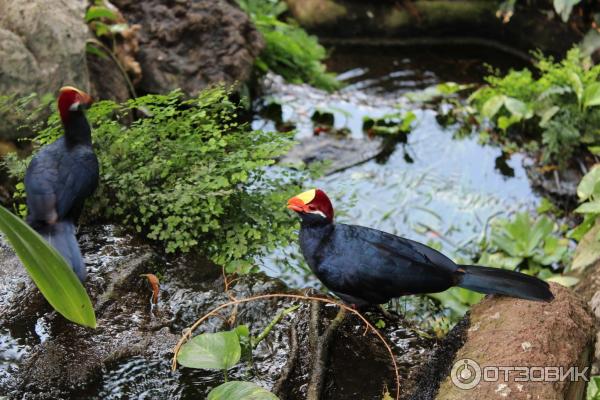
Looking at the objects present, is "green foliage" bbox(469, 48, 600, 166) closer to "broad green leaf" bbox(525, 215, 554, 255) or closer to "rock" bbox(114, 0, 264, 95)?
"broad green leaf" bbox(525, 215, 554, 255)

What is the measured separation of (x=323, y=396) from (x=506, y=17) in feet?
21.8

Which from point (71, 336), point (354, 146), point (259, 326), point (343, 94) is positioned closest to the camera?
point (71, 336)

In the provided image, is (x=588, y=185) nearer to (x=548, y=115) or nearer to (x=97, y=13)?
(x=548, y=115)

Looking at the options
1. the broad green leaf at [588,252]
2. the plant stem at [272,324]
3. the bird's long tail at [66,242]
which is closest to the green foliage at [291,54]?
the broad green leaf at [588,252]

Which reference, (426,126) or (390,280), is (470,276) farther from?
(426,126)

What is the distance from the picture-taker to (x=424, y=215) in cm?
555

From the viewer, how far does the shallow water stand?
5.35 m

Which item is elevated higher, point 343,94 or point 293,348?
point 293,348

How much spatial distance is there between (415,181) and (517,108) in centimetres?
126

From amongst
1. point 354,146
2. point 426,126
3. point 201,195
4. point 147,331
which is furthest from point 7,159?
point 426,126

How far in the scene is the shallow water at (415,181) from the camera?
5.35 metres

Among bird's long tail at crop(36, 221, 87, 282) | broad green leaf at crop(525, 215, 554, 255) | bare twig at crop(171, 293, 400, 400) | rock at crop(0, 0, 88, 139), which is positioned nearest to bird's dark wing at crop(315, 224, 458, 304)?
Result: bare twig at crop(171, 293, 400, 400)

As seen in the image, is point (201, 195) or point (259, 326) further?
point (201, 195)

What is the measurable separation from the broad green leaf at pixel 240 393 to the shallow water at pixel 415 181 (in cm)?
184
